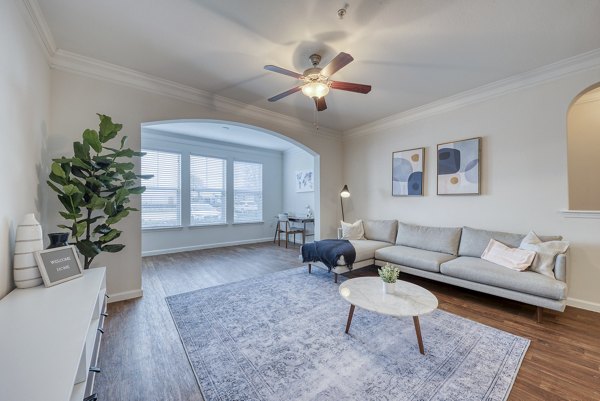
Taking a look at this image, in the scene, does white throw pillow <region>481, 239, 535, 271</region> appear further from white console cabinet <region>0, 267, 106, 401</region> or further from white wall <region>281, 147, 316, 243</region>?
white wall <region>281, 147, 316, 243</region>

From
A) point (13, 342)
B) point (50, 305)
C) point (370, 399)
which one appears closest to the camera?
point (13, 342)

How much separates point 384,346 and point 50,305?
2365mm

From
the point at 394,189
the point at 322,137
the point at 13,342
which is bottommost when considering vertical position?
the point at 13,342

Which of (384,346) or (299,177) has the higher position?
(299,177)

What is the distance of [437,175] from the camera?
3.97m

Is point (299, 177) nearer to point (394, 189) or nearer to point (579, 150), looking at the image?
point (394, 189)

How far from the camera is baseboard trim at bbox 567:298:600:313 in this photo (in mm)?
2670

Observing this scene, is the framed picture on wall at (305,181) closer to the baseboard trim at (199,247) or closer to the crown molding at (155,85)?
the baseboard trim at (199,247)

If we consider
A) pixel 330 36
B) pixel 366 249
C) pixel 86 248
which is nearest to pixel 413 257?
pixel 366 249

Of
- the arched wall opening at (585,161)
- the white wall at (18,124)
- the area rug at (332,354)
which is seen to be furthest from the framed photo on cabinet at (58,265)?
the arched wall opening at (585,161)

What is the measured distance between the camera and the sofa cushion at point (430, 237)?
3543 millimetres

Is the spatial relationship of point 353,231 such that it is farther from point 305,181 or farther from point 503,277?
point 305,181

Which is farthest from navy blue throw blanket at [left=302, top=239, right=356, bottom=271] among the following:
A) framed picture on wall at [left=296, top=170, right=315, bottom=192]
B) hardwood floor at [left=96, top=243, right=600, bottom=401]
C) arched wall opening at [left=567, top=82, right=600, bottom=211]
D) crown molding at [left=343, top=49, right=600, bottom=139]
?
arched wall opening at [left=567, top=82, right=600, bottom=211]

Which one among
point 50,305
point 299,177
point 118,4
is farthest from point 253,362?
point 299,177
